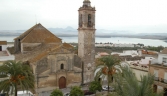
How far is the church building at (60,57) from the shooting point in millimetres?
24016

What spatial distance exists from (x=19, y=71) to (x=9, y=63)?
3.20 ft

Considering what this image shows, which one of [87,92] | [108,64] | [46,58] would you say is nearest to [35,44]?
[46,58]

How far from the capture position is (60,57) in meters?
25.0

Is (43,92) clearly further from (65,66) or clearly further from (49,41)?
(49,41)

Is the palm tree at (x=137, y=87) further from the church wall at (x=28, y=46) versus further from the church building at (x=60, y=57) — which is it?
the church wall at (x=28, y=46)

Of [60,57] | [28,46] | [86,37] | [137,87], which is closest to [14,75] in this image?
[137,87]

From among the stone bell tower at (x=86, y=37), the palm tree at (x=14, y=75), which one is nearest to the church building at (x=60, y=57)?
the stone bell tower at (x=86, y=37)

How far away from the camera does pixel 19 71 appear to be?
13.7 meters

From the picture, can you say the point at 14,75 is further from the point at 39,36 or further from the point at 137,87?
the point at 39,36

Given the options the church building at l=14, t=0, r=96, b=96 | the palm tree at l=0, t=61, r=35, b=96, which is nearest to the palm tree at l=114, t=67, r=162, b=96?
the palm tree at l=0, t=61, r=35, b=96

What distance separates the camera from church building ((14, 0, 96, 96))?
945 inches

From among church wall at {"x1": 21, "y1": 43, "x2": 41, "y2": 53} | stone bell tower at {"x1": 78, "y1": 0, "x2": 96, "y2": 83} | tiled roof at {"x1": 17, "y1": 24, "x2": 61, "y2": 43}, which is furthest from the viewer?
tiled roof at {"x1": 17, "y1": 24, "x2": 61, "y2": 43}

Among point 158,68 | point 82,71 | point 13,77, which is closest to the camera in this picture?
point 13,77

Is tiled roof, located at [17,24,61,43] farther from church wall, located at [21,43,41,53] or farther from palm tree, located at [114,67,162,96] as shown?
palm tree, located at [114,67,162,96]
